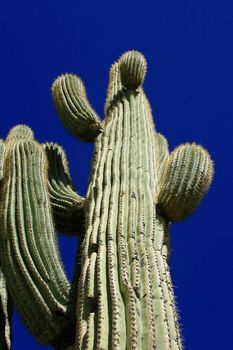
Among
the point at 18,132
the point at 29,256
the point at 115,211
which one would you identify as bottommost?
the point at 29,256

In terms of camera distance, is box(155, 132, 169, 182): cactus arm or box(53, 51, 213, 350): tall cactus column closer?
box(53, 51, 213, 350): tall cactus column

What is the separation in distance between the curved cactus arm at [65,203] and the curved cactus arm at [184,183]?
0.99 meters

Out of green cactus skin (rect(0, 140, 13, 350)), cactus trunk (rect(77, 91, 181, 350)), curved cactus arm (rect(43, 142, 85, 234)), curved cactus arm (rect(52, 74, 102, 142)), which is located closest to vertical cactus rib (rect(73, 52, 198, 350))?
cactus trunk (rect(77, 91, 181, 350))

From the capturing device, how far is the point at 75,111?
7395 mm

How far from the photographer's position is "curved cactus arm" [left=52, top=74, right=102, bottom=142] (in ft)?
24.0

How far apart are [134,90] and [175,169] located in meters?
2.24

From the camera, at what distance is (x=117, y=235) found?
5.14 meters

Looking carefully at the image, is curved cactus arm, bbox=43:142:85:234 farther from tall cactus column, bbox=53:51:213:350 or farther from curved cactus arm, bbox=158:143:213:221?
curved cactus arm, bbox=158:143:213:221

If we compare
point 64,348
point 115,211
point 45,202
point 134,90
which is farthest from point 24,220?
point 134,90

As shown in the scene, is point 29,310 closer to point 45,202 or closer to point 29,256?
point 29,256

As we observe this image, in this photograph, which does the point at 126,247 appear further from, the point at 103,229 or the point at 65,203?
the point at 65,203

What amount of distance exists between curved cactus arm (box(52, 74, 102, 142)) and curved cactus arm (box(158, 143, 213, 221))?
152 centimetres

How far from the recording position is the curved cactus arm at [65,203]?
6.56 metres

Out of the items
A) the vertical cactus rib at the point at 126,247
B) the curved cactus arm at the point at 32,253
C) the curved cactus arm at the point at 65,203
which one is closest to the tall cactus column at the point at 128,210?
the vertical cactus rib at the point at 126,247
